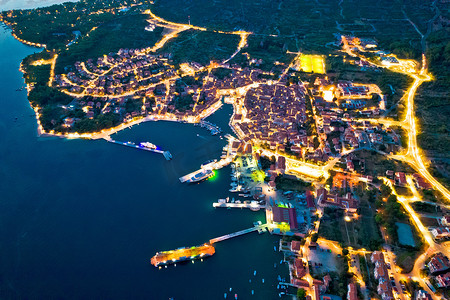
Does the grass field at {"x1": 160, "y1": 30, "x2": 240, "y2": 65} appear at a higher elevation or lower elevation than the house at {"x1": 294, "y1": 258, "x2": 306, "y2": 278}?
higher

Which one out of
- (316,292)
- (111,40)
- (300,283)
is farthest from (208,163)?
(111,40)

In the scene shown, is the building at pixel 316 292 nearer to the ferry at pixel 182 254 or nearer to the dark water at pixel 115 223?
the dark water at pixel 115 223

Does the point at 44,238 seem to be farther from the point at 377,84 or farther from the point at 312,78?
the point at 377,84

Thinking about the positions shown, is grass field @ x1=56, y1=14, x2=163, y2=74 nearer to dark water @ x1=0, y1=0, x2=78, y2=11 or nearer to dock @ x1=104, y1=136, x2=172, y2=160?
A: dock @ x1=104, y1=136, x2=172, y2=160

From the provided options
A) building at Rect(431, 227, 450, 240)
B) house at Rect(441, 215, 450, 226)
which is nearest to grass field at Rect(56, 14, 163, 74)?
house at Rect(441, 215, 450, 226)

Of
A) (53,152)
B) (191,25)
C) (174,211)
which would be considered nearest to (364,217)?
(174,211)

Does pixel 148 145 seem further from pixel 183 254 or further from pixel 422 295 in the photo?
pixel 422 295

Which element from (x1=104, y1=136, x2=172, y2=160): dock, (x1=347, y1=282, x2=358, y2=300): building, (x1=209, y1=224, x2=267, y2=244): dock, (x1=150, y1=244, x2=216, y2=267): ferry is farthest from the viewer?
(x1=104, y1=136, x2=172, y2=160): dock
